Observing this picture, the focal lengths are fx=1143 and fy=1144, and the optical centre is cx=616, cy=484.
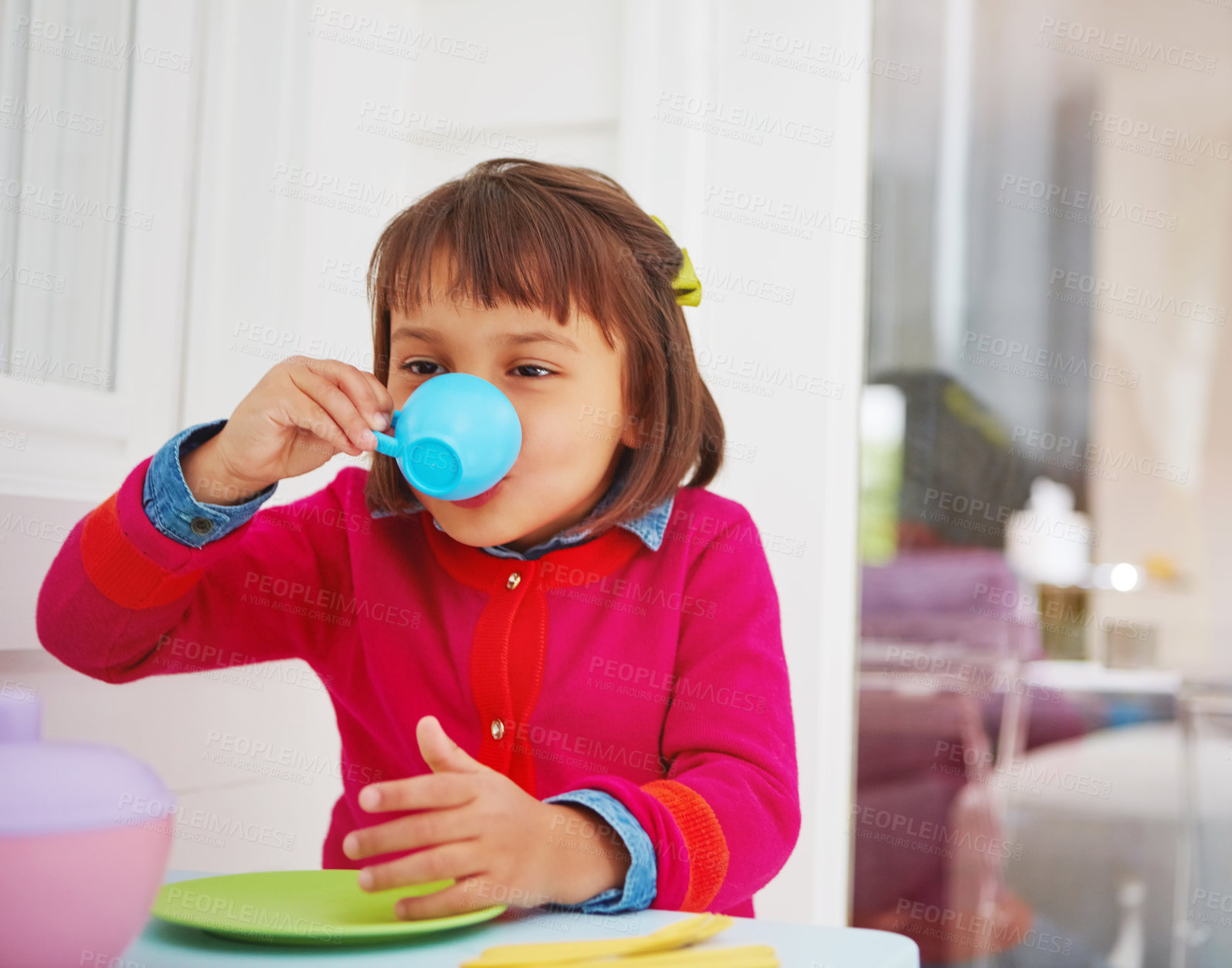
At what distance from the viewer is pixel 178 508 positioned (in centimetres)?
82

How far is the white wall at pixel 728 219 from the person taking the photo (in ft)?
4.60

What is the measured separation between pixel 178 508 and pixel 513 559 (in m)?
0.30

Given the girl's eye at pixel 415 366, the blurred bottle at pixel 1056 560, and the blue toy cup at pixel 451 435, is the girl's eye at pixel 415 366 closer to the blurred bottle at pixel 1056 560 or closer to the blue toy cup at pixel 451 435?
the blue toy cup at pixel 451 435

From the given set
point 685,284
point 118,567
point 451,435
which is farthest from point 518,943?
point 685,284

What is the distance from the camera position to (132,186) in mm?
1226

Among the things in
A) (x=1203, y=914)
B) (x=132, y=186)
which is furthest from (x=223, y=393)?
(x=1203, y=914)

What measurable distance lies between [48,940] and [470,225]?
0.65 metres

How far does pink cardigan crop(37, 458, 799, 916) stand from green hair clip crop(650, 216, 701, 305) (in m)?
0.19

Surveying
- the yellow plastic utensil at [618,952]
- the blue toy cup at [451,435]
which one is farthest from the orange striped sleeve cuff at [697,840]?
the blue toy cup at [451,435]

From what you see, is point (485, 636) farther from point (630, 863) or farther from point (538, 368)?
point (630, 863)

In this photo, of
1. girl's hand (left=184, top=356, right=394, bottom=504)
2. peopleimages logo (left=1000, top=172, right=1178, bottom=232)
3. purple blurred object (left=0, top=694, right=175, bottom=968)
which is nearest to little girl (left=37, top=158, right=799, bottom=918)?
girl's hand (left=184, top=356, right=394, bottom=504)

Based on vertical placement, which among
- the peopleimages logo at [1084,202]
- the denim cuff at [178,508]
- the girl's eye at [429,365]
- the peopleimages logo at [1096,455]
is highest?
the peopleimages logo at [1084,202]

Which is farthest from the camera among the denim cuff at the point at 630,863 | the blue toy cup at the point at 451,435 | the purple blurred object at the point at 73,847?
the blue toy cup at the point at 451,435

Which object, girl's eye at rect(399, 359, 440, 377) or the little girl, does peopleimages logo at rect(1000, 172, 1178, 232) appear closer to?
the little girl
